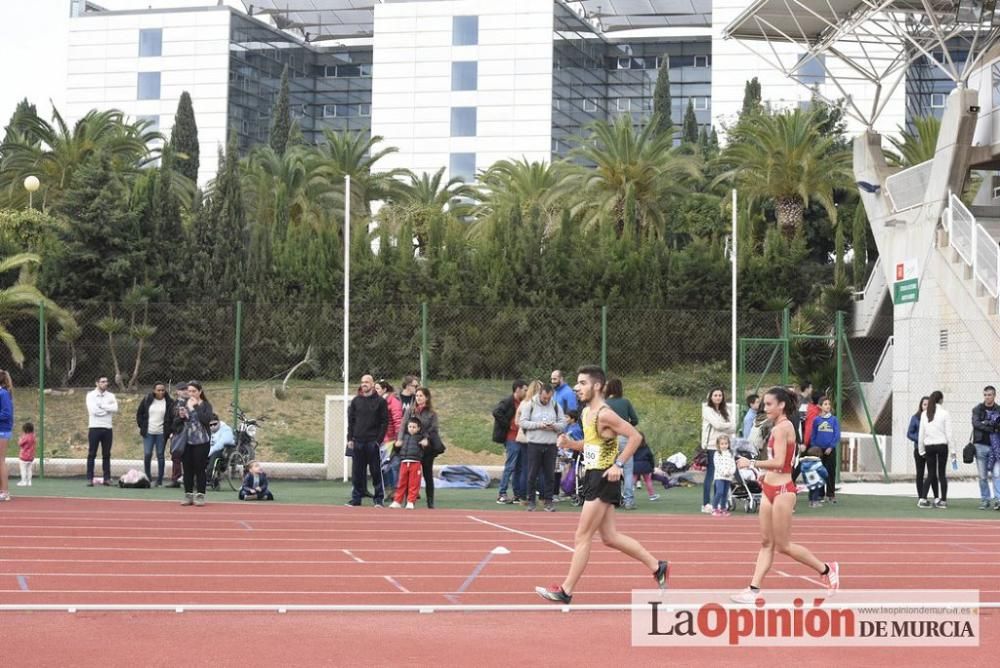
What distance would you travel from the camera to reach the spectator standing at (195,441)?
59.1ft

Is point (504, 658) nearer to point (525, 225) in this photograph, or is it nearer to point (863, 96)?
point (525, 225)

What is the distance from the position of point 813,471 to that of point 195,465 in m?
9.28

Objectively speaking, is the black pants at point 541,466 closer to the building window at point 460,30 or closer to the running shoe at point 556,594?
the running shoe at point 556,594

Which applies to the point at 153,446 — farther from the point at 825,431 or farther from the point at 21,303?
the point at 21,303

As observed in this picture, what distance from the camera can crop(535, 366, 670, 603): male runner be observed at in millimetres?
10117

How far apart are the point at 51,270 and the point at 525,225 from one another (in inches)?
531

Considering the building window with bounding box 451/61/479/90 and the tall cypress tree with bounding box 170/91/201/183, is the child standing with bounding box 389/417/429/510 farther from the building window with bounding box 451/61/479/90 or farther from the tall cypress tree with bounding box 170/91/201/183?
the building window with bounding box 451/61/479/90

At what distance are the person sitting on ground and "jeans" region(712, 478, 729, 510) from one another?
6696 mm

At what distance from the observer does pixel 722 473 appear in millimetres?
18844

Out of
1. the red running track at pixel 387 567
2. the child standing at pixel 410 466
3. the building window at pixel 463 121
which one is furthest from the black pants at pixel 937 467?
the building window at pixel 463 121

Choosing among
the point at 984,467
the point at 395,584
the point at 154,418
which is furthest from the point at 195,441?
the point at 984,467

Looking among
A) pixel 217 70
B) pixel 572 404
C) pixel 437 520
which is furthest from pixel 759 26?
pixel 217 70

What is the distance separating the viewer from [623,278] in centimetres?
3903

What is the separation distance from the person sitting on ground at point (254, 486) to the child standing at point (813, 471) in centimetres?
815
